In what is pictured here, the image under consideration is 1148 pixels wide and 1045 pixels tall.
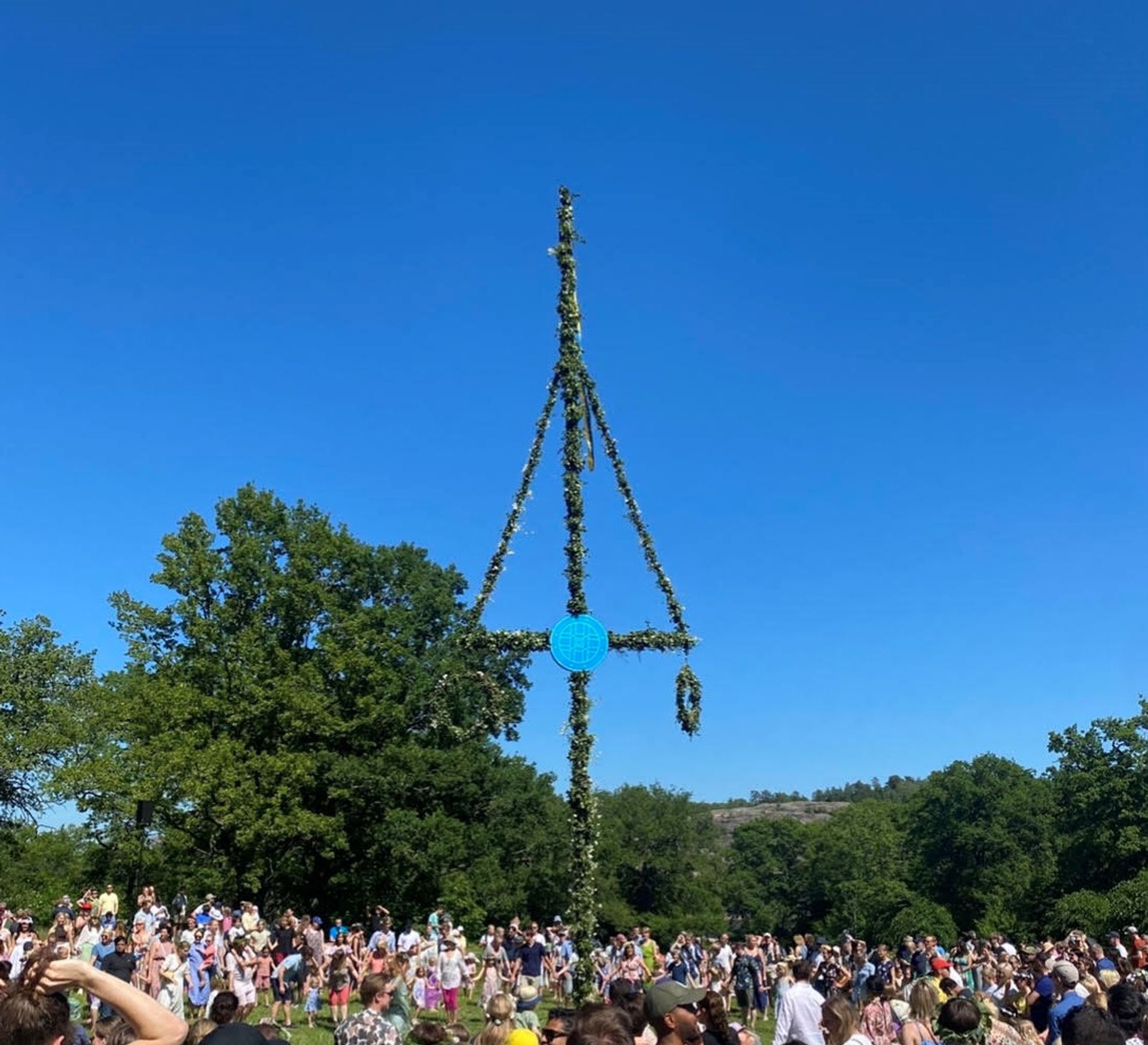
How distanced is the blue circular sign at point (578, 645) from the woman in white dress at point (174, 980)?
22.9 ft

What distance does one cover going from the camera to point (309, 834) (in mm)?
31703

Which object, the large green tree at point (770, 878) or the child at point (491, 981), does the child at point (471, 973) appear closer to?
the child at point (491, 981)

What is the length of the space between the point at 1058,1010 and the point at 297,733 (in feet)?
86.0

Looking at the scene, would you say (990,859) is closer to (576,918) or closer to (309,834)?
(309,834)

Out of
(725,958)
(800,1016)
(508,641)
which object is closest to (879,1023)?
(800,1016)

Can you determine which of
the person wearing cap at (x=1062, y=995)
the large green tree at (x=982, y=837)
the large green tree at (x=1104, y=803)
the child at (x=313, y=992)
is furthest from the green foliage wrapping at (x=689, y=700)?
the large green tree at (x=982, y=837)

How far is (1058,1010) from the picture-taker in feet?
33.8

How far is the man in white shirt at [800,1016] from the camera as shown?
30.2 ft

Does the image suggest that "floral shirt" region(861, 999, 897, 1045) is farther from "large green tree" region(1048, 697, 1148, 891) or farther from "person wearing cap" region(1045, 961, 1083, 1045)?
"large green tree" region(1048, 697, 1148, 891)

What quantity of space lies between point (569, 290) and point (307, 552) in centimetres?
2312

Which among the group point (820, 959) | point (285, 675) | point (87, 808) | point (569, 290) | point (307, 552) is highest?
point (307, 552)

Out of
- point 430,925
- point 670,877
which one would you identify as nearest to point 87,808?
point 430,925

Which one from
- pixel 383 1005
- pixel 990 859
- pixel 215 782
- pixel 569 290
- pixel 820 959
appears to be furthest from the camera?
pixel 990 859

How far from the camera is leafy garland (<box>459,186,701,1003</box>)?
13102 mm
